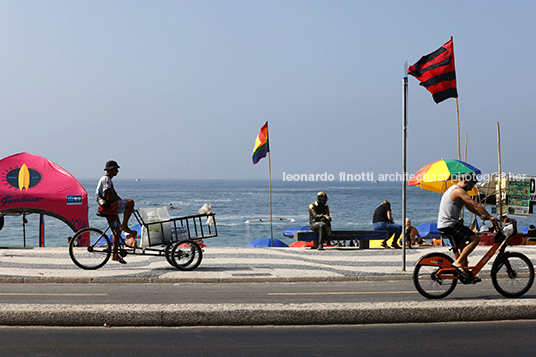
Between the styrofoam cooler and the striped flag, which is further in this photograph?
the striped flag

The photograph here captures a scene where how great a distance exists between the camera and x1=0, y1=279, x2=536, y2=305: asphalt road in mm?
7586

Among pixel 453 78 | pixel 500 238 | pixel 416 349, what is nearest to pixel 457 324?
pixel 416 349

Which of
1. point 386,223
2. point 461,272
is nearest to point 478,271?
point 461,272

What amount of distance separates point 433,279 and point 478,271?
67 cm

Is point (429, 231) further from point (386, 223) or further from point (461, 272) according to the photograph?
point (461, 272)

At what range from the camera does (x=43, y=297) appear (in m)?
→ 7.88

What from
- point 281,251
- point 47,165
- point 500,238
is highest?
point 47,165

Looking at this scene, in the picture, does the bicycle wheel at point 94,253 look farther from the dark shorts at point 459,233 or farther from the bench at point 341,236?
the dark shorts at point 459,233

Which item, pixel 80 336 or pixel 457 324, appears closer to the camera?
pixel 80 336

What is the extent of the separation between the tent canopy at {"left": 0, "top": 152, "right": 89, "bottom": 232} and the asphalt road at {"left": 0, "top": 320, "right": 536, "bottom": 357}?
15301mm

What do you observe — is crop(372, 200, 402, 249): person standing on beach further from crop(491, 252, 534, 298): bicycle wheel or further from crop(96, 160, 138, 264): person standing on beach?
crop(96, 160, 138, 264): person standing on beach

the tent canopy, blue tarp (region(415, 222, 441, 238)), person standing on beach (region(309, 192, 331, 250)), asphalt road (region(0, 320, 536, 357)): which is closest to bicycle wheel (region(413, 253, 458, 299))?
asphalt road (region(0, 320, 536, 357))

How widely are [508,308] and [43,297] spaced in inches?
240

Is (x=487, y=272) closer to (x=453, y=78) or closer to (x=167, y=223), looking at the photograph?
(x=453, y=78)
